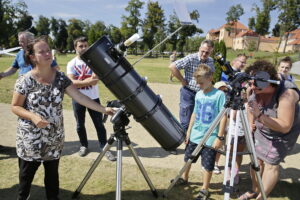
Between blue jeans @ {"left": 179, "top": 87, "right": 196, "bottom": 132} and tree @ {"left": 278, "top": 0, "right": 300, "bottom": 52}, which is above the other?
tree @ {"left": 278, "top": 0, "right": 300, "bottom": 52}

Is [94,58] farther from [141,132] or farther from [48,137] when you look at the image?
[141,132]

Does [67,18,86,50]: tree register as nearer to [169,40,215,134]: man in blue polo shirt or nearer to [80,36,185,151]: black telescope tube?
[169,40,215,134]: man in blue polo shirt

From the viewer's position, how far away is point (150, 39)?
55.7m

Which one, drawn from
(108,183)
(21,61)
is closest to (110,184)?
(108,183)

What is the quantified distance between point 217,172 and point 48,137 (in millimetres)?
2716

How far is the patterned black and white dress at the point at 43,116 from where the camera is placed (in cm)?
240

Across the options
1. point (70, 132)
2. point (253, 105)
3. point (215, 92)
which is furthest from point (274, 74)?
point (70, 132)

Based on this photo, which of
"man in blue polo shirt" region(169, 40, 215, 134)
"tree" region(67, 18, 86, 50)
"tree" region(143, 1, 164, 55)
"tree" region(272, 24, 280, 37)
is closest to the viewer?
"man in blue polo shirt" region(169, 40, 215, 134)

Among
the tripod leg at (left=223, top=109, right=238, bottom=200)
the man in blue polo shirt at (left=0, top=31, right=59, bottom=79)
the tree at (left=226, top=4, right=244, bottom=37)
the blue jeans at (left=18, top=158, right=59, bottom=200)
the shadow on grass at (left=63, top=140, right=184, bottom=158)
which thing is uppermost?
the tree at (left=226, top=4, right=244, bottom=37)

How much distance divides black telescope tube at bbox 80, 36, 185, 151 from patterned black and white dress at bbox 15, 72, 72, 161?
0.68 m

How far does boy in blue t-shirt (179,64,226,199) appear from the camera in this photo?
3.12 m

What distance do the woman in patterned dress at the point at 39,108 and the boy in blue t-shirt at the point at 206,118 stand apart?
1.31 metres

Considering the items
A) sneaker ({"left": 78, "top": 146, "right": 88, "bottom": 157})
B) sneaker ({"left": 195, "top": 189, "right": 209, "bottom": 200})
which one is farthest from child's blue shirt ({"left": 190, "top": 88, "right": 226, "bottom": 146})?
sneaker ({"left": 78, "top": 146, "right": 88, "bottom": 157})

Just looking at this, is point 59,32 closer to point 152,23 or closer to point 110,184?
point 152,23
